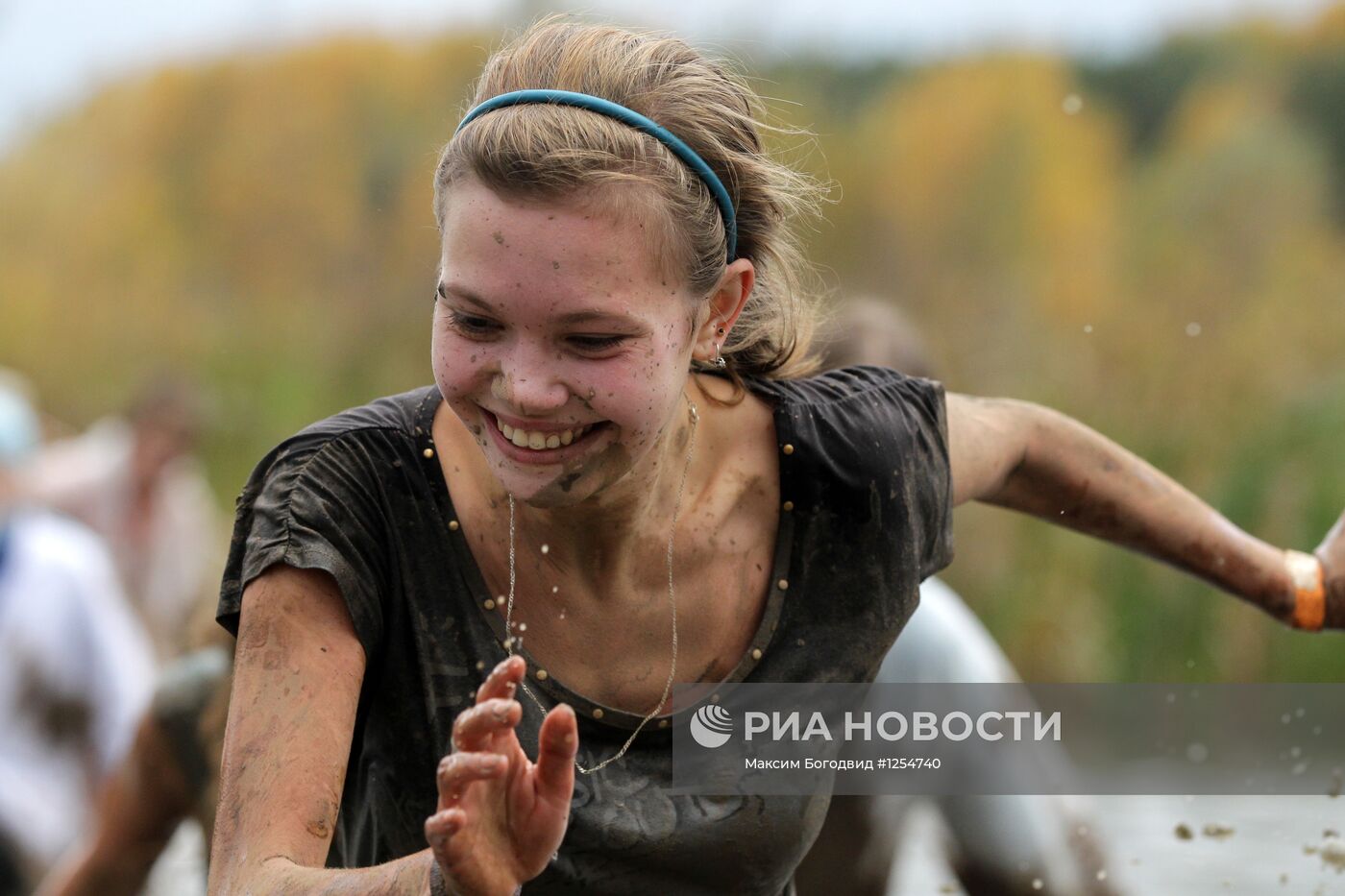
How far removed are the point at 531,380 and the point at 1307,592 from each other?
5.11 feet

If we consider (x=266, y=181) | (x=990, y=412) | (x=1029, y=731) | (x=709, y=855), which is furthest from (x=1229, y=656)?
(x=266, y=181)

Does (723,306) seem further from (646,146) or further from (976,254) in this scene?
(976,254)

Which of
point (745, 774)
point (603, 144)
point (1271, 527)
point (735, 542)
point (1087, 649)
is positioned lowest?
point (1087, 649)

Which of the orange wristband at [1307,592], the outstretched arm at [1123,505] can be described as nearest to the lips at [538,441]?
the outstretched arm at [1123,505]

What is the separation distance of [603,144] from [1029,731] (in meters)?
1.95

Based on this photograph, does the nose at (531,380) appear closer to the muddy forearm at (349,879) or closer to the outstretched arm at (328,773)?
the outstretched arm at (328,773)

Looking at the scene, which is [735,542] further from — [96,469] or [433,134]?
[433,134]

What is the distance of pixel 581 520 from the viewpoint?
2.71 meters

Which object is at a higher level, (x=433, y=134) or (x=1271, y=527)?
(x=433, y=134)

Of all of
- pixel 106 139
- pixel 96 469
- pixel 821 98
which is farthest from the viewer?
pixel 106 139

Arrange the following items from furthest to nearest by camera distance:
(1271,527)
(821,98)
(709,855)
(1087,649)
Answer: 1. (821,98)
2. (1087,649)
3. (1271,527)
4. (709,855)

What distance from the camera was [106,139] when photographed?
1082cm

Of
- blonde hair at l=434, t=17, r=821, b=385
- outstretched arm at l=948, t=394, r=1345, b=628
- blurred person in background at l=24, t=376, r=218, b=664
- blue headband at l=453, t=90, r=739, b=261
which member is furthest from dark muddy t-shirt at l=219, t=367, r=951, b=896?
blurred person in background at l=24, t=376, r=218, b=664

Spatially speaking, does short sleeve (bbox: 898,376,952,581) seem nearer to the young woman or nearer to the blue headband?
the young woman
